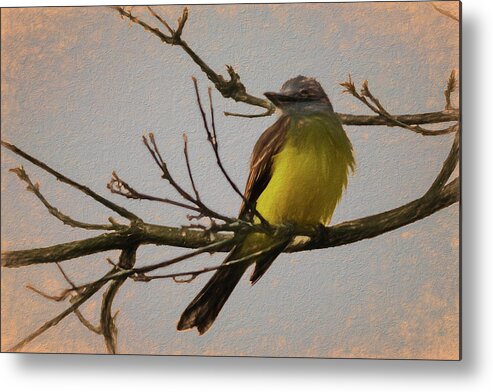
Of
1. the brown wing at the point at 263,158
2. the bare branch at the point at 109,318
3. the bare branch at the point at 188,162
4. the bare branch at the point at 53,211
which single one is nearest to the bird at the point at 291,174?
the brown wing at the point at 263,158

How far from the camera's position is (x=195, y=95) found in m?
2.43

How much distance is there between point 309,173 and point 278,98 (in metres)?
0.25

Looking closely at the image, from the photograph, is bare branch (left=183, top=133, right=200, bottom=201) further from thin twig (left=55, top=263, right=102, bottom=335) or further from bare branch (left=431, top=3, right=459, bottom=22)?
bare branch (left=431, top=3, right=459, bottom=22)

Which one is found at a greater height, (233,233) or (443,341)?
(233,233)

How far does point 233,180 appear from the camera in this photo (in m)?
2.40

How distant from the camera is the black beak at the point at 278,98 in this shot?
239 centimetres

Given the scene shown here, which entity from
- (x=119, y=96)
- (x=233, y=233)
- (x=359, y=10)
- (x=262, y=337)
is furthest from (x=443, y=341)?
(x=119, y=96)

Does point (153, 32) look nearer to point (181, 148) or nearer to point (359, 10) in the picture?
point (181, 148)

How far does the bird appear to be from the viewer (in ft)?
7.70

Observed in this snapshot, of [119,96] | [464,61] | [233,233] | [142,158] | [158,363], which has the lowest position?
[158,363]

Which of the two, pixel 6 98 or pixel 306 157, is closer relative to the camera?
pixel 306 157

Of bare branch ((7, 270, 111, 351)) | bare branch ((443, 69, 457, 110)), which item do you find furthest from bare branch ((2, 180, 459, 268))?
bare branch ((443, 69, 457, 110))

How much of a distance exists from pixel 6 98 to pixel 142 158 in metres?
0.47

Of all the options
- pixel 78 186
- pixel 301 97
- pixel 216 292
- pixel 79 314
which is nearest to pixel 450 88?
pixel 301 97
